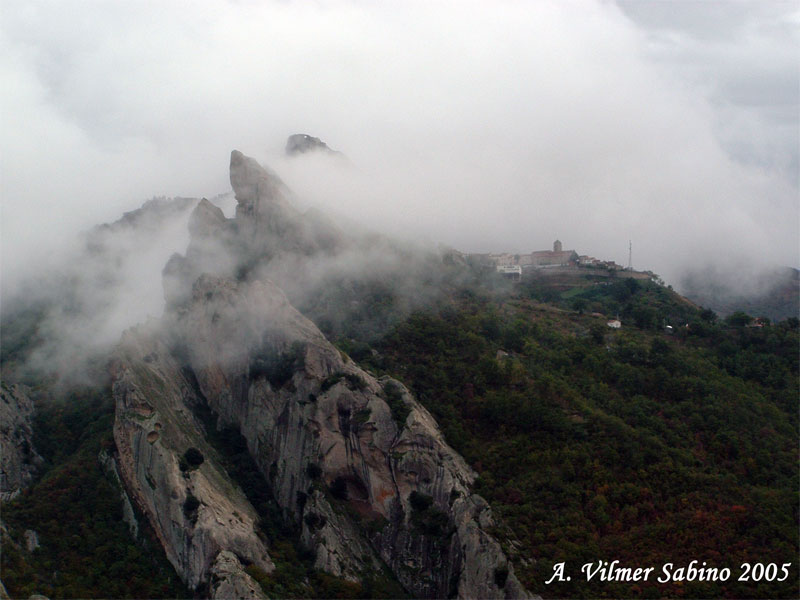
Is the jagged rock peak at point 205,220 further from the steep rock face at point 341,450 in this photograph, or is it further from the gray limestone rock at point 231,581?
the gray limestone rock at point 231,581

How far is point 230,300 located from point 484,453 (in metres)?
27.3

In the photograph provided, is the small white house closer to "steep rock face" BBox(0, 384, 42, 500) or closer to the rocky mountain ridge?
the rocky mountain ridge

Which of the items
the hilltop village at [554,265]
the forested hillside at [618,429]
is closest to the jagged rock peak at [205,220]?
the forested hillside at [618,429]

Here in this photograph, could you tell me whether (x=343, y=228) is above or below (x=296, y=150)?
below

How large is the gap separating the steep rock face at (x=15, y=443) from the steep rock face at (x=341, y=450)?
16.9m

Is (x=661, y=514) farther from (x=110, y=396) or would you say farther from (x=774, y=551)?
(x=110, y=396)

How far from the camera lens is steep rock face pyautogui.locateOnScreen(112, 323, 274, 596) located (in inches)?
2451

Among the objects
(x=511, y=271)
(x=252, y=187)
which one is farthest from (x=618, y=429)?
(x=511, y=271)

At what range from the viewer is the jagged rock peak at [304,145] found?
381ft

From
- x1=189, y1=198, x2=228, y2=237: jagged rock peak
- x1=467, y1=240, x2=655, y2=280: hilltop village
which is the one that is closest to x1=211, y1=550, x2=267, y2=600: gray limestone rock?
x1=189, y1=198, x2=228, y2=237: jagged rock peak

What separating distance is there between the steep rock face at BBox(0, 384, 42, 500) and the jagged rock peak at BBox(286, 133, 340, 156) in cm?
4915

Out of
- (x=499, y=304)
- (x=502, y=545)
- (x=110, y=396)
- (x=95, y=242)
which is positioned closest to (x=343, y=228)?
(x=499, y=304)

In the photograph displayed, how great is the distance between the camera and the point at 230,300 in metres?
79.0

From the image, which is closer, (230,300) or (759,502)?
(759,502)
